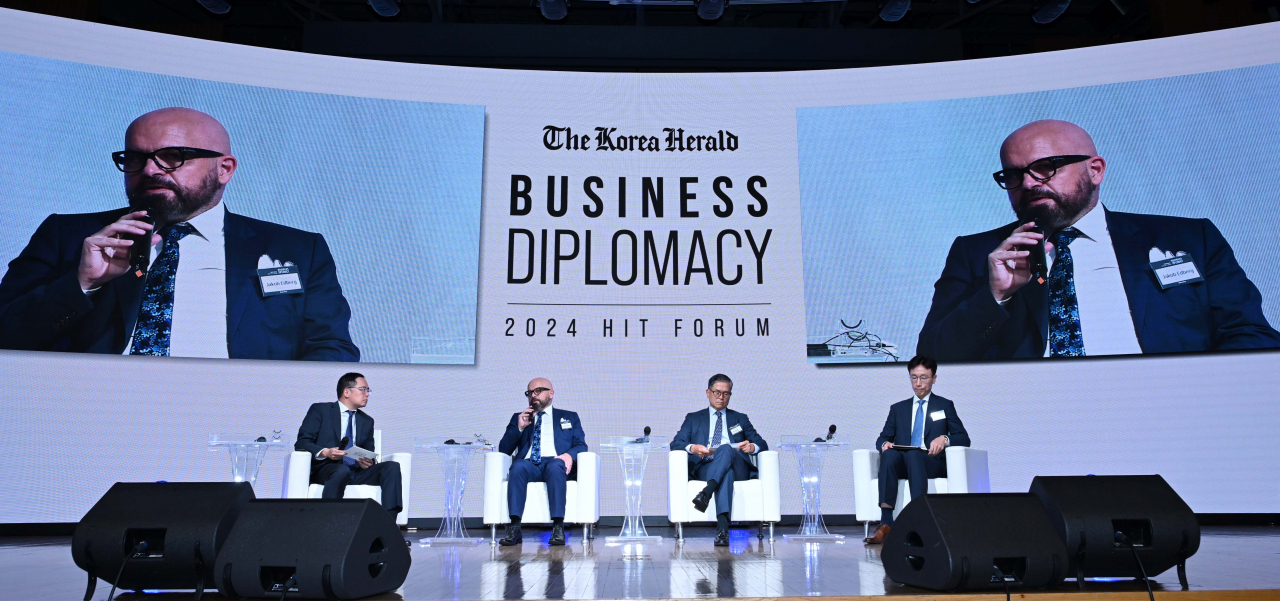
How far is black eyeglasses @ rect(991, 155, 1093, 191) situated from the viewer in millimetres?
6293

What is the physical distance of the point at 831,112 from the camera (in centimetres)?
663

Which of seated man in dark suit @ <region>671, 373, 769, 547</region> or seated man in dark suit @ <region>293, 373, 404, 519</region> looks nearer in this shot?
seated man in dark suit @ <region>671, 373, 769, 547</region>

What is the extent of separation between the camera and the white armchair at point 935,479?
471 centimetres

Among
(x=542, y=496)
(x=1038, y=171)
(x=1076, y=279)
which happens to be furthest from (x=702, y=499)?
(x=1038, y=171)

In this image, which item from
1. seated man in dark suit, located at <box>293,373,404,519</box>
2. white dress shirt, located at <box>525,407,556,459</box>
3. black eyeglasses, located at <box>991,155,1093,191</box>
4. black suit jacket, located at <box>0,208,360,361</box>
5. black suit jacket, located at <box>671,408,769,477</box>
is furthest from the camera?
black eyeglasses, located at <box>991,155,1093,191</box>

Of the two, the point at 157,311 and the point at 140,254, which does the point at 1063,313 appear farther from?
the point at 140,254

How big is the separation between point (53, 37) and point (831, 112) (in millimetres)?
5385

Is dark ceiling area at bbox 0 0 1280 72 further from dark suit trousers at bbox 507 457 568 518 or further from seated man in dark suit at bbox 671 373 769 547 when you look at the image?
dark suit trousers at bbox 507 457 568 518

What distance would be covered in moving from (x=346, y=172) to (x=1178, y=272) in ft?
19.0

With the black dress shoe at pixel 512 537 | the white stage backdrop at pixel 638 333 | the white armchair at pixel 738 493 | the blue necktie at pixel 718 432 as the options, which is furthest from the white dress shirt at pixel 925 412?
the black dress shoe at pixel 512 537

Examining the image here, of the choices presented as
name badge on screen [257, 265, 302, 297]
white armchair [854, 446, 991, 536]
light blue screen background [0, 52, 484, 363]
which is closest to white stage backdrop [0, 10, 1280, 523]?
light blue screen background [0, 52, 484, 363]

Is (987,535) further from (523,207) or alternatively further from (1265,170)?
(1265,170)

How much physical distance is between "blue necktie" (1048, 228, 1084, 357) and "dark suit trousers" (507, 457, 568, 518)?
354cm

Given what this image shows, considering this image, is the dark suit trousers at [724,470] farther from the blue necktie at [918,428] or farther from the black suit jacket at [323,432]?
the black suit jacket at [323,432]
